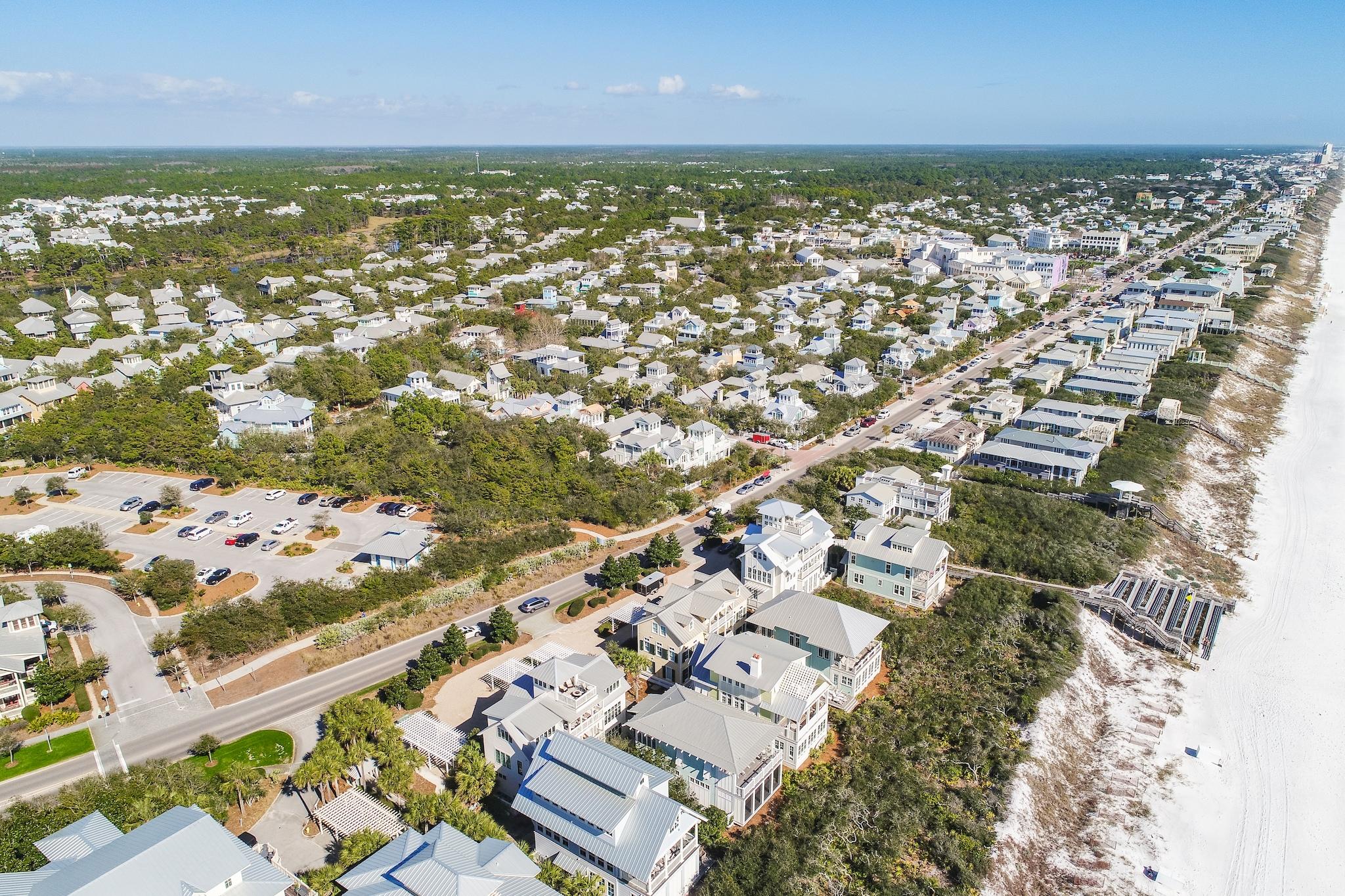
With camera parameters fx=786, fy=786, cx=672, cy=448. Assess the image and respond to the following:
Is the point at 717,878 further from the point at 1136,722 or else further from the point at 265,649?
Result: the point at 265,649

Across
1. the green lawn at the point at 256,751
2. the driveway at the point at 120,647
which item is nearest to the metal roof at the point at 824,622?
the green lawn at the point at 256,751

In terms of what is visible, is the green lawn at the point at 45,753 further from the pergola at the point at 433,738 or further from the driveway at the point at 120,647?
the pergola at the point at 433,738

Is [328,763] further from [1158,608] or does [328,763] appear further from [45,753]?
[1158,608]

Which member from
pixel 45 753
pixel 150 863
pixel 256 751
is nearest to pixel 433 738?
pixel 256 751

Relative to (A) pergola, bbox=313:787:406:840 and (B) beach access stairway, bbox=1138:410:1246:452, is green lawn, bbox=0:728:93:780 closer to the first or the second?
(A) pergola, bbox=313:787:406:840

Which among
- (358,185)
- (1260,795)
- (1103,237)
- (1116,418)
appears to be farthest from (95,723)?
(358,185)
